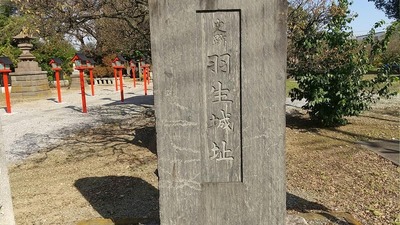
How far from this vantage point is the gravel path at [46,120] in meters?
7.53

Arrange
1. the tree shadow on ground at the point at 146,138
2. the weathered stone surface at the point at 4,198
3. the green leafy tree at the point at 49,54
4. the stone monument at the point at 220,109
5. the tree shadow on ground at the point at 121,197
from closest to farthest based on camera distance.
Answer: the stone monument at the point at 220,109 < the weathered stone surface at the point at 4,198 < the tree shadow on ground at the point at 121,197 < the tree shadow on ground at the point at 146,138 < the green leafy tree at the point at 49,54

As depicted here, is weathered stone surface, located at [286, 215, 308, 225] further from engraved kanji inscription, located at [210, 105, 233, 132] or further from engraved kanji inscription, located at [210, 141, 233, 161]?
engraved kanji inscription, located at [210, 105, 233, 132]

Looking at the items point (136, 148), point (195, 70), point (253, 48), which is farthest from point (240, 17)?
point (136, 148)

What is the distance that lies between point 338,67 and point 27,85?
15.4 metres

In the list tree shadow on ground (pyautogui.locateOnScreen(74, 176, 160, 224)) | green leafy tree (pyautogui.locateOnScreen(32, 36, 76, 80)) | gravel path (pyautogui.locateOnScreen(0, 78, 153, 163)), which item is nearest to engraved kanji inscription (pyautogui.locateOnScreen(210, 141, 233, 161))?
tree shadow on ground (pyautogui.locateOnScreen(74, 176, 160, 224))

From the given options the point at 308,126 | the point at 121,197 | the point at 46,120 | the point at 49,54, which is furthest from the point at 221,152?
the point at 49,54

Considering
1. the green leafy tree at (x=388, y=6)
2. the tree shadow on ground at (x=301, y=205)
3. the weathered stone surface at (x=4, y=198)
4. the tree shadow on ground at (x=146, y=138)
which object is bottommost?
the tree shadow on ground at (x=301, y=205)

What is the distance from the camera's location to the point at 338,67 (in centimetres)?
722

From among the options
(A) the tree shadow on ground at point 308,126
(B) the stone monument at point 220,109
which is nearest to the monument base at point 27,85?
(A) the tree shadow on ground at point 308,126

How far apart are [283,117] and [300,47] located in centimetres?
531

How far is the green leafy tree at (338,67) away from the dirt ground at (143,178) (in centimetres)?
75

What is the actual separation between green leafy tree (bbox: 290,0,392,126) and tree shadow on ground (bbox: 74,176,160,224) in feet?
14.8

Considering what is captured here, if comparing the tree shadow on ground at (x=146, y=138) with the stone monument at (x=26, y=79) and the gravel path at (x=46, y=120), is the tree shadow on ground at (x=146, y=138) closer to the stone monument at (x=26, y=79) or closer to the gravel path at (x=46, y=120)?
the gravel path at (x=46, y=120)

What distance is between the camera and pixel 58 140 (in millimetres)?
7809
